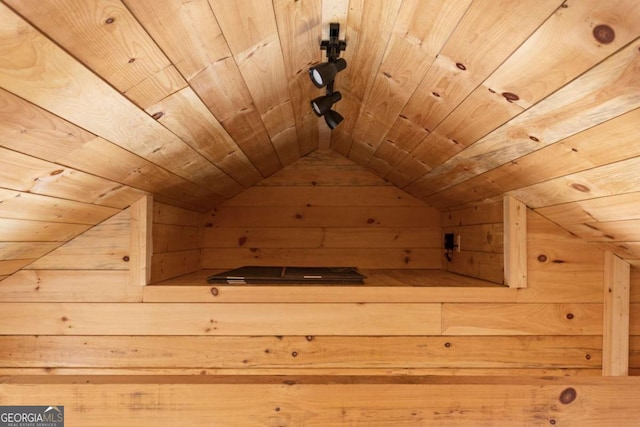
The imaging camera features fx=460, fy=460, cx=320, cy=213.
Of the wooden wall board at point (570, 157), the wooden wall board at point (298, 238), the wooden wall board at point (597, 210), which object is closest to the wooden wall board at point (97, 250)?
the wooden wall board at point (298, 238)

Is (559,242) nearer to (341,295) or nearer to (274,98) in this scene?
(341,295)

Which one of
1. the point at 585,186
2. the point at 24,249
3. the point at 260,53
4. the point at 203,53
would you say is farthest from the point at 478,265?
the point at 24,249

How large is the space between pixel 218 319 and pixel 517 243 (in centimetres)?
128

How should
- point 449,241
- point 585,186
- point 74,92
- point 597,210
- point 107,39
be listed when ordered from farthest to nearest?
1. point 449,241
2. point 597,210
3. point 585,186
4. point 74,92
5. point 107,39

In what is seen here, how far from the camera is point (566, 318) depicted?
1924 millimetres

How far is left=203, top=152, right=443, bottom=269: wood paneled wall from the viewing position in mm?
2867

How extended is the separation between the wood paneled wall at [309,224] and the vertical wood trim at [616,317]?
106 cm

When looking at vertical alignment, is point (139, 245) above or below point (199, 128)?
below

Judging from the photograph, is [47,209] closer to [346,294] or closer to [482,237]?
[346,294]

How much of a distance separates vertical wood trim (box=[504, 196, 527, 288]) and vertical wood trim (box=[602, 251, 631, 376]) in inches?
13.5

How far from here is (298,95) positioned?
5.49ft

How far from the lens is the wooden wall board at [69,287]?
190 centimetres

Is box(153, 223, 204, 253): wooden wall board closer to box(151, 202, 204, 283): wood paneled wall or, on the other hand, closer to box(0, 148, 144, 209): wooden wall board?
box(151, 202, 204, 283): wood paneled wall

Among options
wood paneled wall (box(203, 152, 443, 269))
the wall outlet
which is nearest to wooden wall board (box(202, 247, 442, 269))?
wood paneled wall (box(203, 152, 443, 269))
